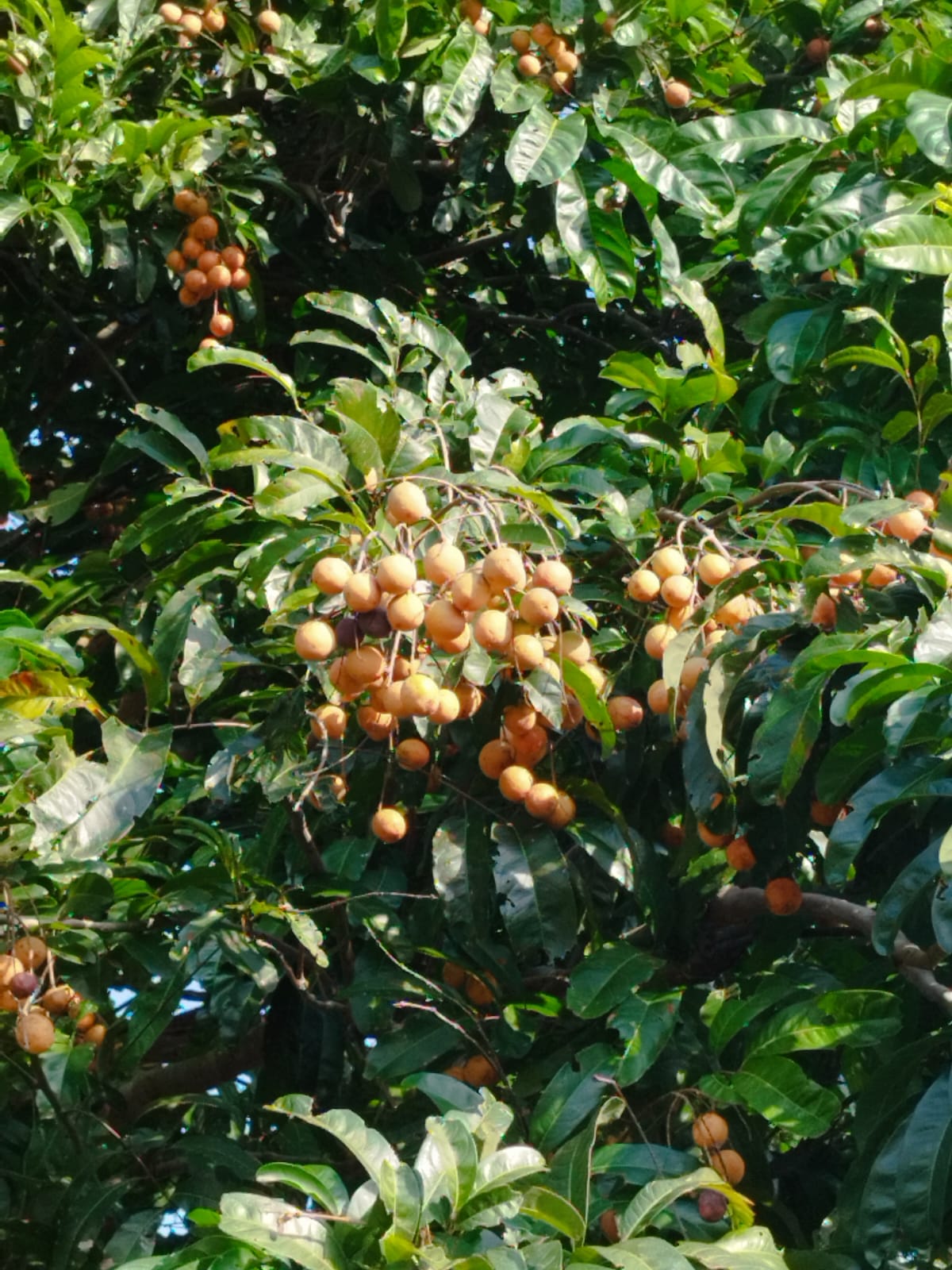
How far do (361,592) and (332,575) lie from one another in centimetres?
4

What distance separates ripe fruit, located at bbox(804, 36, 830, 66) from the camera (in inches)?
106

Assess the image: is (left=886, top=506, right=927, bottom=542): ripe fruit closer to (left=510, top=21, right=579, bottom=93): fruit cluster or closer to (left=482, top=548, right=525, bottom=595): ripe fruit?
(left=482, top=548, right=525, bottom=595): ripe fruit

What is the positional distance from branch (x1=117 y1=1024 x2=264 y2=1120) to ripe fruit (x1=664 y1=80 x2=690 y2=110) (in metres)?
1.65

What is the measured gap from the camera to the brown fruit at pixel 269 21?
2738mm

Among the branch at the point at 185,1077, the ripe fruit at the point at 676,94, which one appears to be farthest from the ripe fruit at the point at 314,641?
the ripe fruit at the point at 676,94

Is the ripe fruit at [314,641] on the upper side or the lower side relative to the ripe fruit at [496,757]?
upper

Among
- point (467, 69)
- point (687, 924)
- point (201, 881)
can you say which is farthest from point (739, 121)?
point (201, 881)

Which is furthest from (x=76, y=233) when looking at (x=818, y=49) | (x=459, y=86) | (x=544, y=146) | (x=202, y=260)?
(x=818, y=49)

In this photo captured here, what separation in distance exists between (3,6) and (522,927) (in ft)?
5.73

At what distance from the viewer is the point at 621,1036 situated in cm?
161

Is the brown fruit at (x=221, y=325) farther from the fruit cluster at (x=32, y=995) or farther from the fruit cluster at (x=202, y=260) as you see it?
the fruit cluster at (x=32, y=995)

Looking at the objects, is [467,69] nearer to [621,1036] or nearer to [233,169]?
[233,169]

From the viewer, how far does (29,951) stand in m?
1.86

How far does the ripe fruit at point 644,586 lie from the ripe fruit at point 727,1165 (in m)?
0.58
